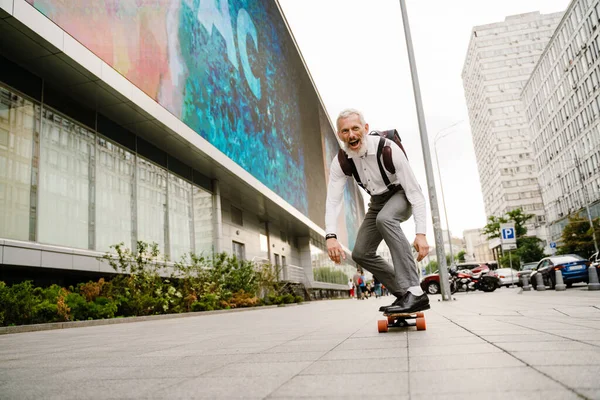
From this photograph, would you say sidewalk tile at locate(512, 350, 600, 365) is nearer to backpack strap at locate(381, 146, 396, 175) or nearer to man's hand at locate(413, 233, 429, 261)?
man's hand at locate(413, 233, 429, 261)

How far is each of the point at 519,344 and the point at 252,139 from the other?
23.8m

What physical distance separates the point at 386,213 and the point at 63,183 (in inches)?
419

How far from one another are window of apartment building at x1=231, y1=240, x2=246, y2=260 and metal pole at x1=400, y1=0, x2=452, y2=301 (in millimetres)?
13342

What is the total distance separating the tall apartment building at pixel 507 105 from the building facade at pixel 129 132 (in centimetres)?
8959

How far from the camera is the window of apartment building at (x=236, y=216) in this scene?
1057 inches

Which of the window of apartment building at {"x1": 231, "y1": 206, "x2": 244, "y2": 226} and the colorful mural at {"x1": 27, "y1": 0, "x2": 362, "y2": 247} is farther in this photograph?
the window of apartment building at {"x1": 231, "y1": 206, "x2": 244, "y2": 226}

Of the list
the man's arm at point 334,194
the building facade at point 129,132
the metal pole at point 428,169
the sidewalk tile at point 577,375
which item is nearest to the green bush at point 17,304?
the building facade at point 129,132

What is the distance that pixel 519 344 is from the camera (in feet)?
9.32

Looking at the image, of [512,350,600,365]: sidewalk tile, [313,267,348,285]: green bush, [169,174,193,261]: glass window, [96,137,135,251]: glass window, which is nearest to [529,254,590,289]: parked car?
[169,174,193,261]: glass window

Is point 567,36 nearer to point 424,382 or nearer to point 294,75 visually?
point 294,75

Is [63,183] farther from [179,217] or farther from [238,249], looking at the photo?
[238,249]

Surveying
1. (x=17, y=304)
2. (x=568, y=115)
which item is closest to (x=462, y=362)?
(x=17, y=304)

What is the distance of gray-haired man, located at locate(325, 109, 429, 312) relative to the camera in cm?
424

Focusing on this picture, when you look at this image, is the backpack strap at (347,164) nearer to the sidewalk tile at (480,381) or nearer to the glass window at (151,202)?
the sidewalk tile at (480,381)
